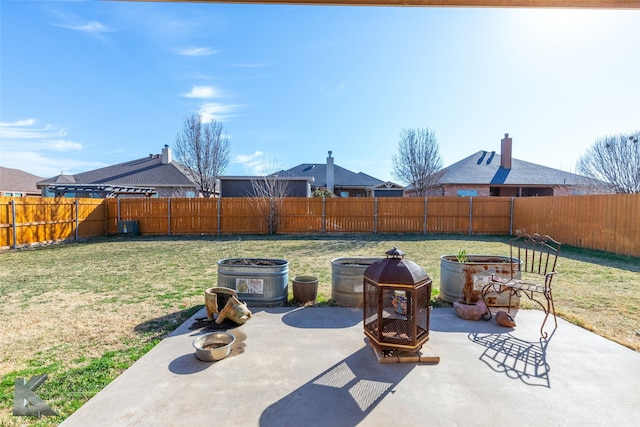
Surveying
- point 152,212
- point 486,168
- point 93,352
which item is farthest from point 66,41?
point 486,168

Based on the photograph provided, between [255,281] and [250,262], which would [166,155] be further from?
[255,281]

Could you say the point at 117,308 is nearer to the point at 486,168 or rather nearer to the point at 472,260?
the point at 472,260

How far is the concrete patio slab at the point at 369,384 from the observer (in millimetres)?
1918

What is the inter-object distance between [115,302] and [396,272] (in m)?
4.12

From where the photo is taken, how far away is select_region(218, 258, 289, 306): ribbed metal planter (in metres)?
4.08

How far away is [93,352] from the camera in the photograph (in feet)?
9.68

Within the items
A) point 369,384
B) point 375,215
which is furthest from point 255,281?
point 375,215

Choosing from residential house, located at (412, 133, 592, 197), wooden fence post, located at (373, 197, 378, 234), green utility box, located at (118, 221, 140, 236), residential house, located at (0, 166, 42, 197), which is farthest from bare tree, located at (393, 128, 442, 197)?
residential house, located at (0, 166, 42, 197)

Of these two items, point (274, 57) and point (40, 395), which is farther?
point (274, 57)

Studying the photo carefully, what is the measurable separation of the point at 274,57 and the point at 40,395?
A: 9710mm

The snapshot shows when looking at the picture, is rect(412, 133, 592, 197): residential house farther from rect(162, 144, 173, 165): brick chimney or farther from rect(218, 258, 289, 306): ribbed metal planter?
rect(162, 144, 173, 165): brick chimney

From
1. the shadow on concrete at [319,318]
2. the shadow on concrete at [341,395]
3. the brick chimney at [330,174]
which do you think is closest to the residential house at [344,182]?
the brick chimney at [330,174]

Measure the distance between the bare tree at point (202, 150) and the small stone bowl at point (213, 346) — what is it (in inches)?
810

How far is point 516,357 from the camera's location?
8.96 feet
